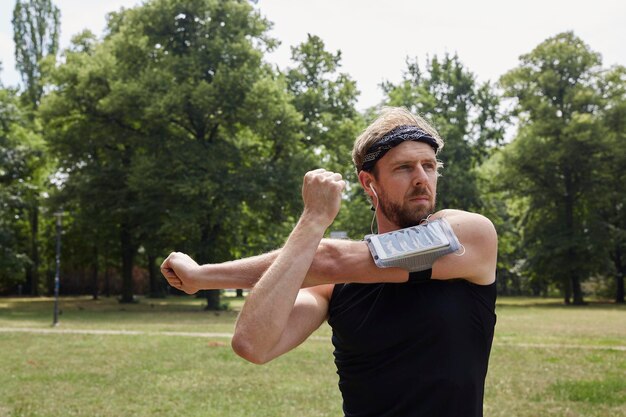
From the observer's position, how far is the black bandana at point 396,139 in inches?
102

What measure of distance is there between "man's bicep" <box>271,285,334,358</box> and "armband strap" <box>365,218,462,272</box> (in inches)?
17.4

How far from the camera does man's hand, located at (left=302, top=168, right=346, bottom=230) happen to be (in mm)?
2342

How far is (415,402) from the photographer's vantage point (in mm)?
2379

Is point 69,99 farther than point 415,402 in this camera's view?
Yes

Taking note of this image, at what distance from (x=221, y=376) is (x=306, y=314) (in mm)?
12378

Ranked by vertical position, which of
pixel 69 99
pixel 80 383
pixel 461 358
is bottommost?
pixel 80 383

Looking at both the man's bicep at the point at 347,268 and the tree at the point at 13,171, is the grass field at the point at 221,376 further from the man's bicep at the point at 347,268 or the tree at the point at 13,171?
the tree at the point at 13,171

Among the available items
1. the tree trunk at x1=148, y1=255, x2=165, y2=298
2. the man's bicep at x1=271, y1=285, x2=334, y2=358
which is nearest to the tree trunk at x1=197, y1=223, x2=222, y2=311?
the tree trunk at x1=148, y1=255, x2=165, y2=298

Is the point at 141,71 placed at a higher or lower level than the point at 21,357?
higher

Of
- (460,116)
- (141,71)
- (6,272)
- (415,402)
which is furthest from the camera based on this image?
(460,116)

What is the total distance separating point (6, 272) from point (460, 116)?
37159mm

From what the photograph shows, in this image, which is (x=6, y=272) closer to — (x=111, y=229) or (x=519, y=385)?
(x=111, y=229)

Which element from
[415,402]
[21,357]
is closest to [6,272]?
[21,357]

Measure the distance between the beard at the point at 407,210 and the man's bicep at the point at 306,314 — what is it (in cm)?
40
